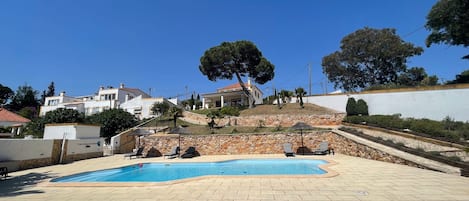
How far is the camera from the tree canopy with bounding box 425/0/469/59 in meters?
20.2

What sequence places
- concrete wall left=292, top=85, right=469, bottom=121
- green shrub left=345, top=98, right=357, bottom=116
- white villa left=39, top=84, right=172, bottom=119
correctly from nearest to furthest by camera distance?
concrete wall left=292, top=85, right=469, bottom=121 < green shrub left=345, top=98, right=357, bottom=116 < white villa left=39, top=84, right=172, bottom=119

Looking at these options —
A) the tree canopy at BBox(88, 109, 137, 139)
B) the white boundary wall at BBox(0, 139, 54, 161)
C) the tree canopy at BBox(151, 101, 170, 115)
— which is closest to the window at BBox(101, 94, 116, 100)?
the tree canopy at BBox(151, 101, 170, 115)

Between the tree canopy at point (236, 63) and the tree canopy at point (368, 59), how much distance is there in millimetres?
12921

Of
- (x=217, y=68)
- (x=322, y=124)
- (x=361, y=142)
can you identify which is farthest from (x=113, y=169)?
(x=217, y=68)

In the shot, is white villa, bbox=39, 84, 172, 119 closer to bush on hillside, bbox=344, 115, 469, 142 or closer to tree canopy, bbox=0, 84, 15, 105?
tree canopy, bbox=0, 84, 15, 105

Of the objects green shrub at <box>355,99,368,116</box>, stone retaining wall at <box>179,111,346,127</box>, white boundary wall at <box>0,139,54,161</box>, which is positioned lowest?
white boundary wall at <box>0,139,54,161</box>

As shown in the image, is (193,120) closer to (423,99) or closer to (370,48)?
(423,99)

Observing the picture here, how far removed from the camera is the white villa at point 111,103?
33978 millimetres

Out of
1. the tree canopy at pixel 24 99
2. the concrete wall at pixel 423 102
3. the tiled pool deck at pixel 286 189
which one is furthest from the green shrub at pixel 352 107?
the tree canopy at pixel 24 99

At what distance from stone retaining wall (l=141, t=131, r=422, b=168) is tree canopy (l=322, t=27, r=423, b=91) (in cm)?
2405

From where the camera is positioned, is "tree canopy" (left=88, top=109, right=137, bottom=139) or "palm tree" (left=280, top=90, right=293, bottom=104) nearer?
"tree canopy" (left=88, top=109, right=137, bottom=139)

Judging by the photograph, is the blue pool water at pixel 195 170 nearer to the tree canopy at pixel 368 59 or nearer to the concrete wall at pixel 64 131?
the concrete wall at pixel 64 131

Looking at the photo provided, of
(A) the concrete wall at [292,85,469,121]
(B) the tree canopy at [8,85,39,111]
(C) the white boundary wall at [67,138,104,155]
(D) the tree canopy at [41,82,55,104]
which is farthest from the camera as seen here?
(D) the tree canopy at [41,82,55,104]

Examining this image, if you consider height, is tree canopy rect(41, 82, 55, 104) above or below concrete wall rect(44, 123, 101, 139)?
above
